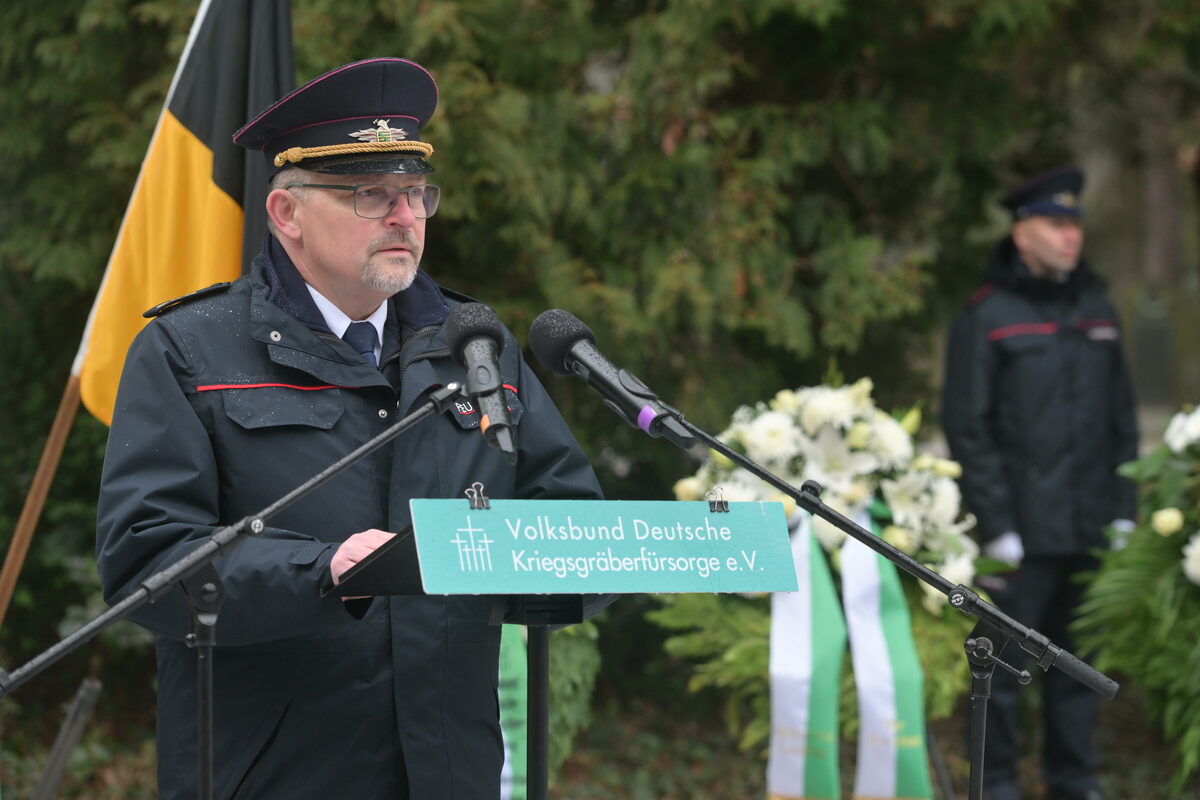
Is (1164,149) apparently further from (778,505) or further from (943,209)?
(778,505)

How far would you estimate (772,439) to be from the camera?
4.79 m

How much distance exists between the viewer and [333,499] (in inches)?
100

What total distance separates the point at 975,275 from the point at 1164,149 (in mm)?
6930

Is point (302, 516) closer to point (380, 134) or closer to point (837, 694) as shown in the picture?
point (380, 134)

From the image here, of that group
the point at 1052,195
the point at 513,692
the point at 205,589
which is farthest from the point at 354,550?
the point at 1052,195

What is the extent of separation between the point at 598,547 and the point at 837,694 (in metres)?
2.75

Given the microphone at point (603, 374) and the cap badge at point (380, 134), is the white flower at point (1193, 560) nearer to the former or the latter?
the microphone at point (603, 374)

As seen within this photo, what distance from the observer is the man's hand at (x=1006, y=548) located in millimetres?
5488

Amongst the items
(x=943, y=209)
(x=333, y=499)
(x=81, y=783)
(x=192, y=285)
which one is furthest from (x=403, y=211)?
(x=943, y=209)

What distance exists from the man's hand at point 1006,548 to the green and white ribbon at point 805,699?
1099mm

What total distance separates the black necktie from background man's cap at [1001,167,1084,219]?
3.83 m

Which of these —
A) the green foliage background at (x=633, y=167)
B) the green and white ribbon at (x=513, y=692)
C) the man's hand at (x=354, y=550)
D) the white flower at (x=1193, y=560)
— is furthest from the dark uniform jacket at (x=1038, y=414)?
the man's hand at (x=354, y=550)

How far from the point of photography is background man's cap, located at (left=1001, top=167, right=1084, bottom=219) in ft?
19.1

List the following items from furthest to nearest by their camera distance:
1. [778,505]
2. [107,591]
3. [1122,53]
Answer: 1. [1122,53]
2. [107,591]
3. [778,505]
